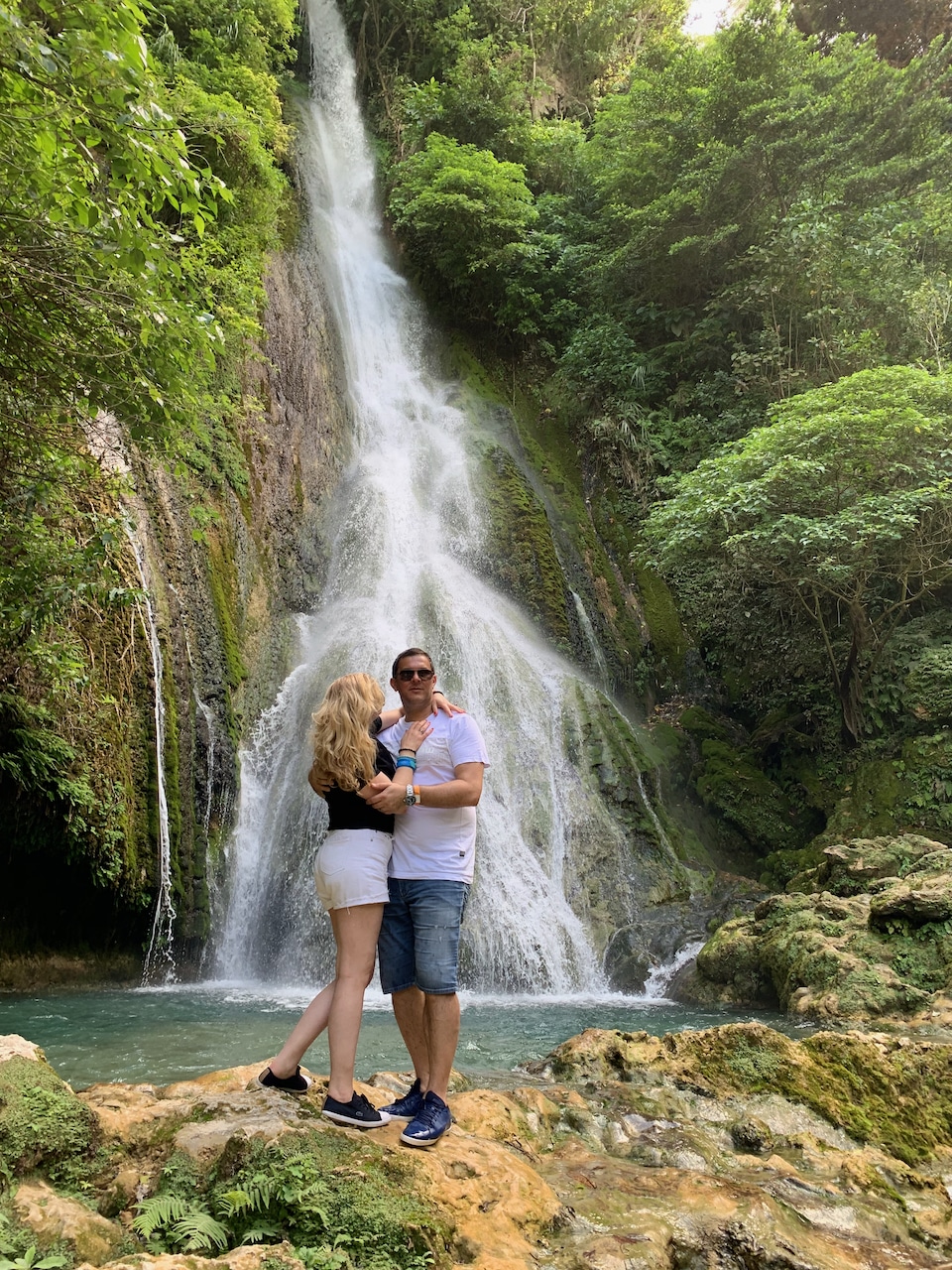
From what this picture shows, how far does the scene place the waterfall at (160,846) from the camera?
23.7 ft

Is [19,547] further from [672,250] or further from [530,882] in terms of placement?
[672,250]

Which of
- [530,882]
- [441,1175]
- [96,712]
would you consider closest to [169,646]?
[96,712]

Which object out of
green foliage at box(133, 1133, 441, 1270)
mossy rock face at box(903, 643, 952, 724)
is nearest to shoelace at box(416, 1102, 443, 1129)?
green foliage at box(133, 1133, 441, 1270)

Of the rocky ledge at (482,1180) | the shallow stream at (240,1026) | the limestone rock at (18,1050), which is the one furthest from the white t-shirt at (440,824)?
Result: the shallow stream at (240,1026)

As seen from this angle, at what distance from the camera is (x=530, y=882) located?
29.4ft

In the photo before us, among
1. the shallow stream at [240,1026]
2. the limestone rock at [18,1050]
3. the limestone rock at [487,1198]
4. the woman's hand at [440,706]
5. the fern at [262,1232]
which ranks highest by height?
the woman's hand at [440,706]

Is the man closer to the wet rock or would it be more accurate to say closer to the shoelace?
the shoelace

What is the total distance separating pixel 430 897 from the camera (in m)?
2.60

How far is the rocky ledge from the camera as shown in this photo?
5.98ft

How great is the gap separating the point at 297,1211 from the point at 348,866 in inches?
36.0

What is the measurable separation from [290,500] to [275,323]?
3.34m

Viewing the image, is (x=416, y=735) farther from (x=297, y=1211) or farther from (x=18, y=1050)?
(x=18, y=1050)

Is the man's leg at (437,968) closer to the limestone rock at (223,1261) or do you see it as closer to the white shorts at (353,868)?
the white shorts at (353,868)

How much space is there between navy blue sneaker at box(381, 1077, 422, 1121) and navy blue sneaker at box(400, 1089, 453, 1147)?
3.8 inches
